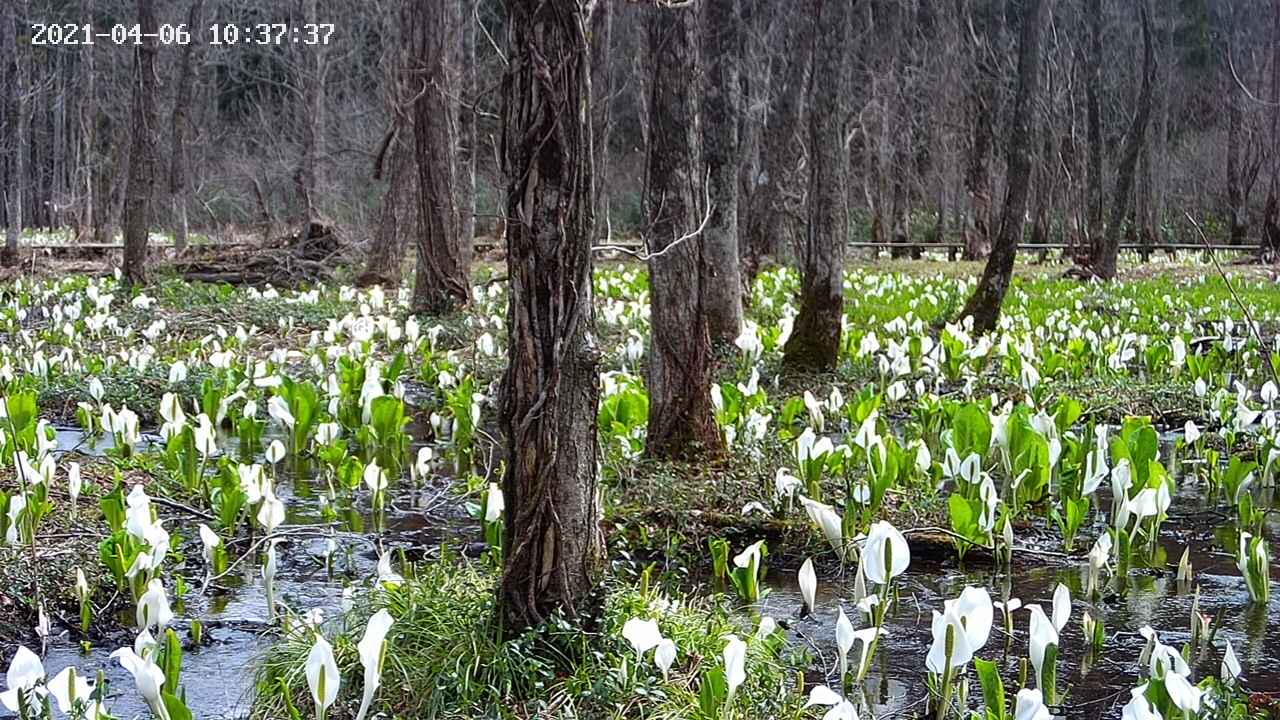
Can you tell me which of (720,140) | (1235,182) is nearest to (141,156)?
(720,140)

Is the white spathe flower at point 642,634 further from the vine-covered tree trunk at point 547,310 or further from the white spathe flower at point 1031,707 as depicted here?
the white spathe flower at point 1031,707

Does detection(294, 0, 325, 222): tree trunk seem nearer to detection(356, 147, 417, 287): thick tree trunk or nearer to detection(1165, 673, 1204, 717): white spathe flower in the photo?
detection(356, 147, 417, 287): thick tree trunk

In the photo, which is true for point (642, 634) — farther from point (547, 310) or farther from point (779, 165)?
point (779, 165)

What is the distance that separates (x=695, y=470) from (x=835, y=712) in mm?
2998

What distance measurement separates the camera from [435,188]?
1200 cm

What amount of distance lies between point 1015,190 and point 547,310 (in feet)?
26.4

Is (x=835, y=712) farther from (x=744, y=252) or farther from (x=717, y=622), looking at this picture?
(x=744, y=252)

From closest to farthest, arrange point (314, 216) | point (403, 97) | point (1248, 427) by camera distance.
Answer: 1. point (1248, 427)
2. point (403, 97)
3. point (314, 216)

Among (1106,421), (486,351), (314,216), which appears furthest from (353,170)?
(1106,421)

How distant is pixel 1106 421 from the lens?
7.29 meters

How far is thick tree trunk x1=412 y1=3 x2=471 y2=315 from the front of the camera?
11.9 metres

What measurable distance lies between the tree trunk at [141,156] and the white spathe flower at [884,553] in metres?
11.8

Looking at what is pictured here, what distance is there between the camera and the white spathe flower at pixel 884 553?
135 inches

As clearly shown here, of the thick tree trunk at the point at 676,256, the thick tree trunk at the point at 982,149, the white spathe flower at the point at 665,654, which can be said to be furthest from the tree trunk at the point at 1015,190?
the thick tree trunk at the point at 982,149
